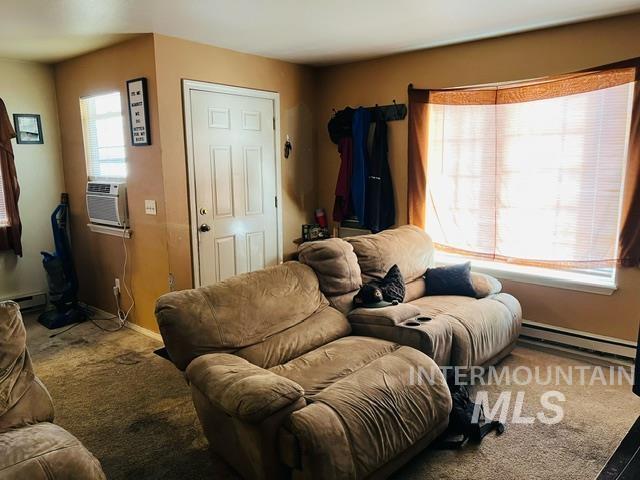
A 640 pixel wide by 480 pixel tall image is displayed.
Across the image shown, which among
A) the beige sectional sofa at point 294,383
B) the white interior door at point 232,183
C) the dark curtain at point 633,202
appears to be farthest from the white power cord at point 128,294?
the dark curtain at point 633,202

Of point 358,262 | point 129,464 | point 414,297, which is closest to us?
point 129,464

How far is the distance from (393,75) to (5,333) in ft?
12.1

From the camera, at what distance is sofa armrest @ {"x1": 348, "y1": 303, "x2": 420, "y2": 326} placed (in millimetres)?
2721

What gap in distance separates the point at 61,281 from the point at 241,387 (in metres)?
3.28

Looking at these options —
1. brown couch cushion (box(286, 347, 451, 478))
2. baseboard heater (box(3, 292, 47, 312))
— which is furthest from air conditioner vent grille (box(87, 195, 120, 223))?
brown couch cushion (box(286, 347, 451, 478))

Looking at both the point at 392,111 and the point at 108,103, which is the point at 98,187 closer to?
the point at 108,103

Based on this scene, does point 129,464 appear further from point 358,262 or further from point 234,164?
point 234,164

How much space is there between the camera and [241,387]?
6.19 feet

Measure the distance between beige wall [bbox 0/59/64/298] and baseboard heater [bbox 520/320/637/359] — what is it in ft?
15.3

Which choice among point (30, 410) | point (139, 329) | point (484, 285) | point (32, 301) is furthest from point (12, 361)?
point (32, 301)

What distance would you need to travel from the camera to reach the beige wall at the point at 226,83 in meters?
3.61

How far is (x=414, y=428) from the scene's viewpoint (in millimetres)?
2111

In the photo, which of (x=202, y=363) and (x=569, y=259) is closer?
(x=202, y=363)

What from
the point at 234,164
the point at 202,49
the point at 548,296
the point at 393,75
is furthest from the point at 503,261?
the point at 202,49
